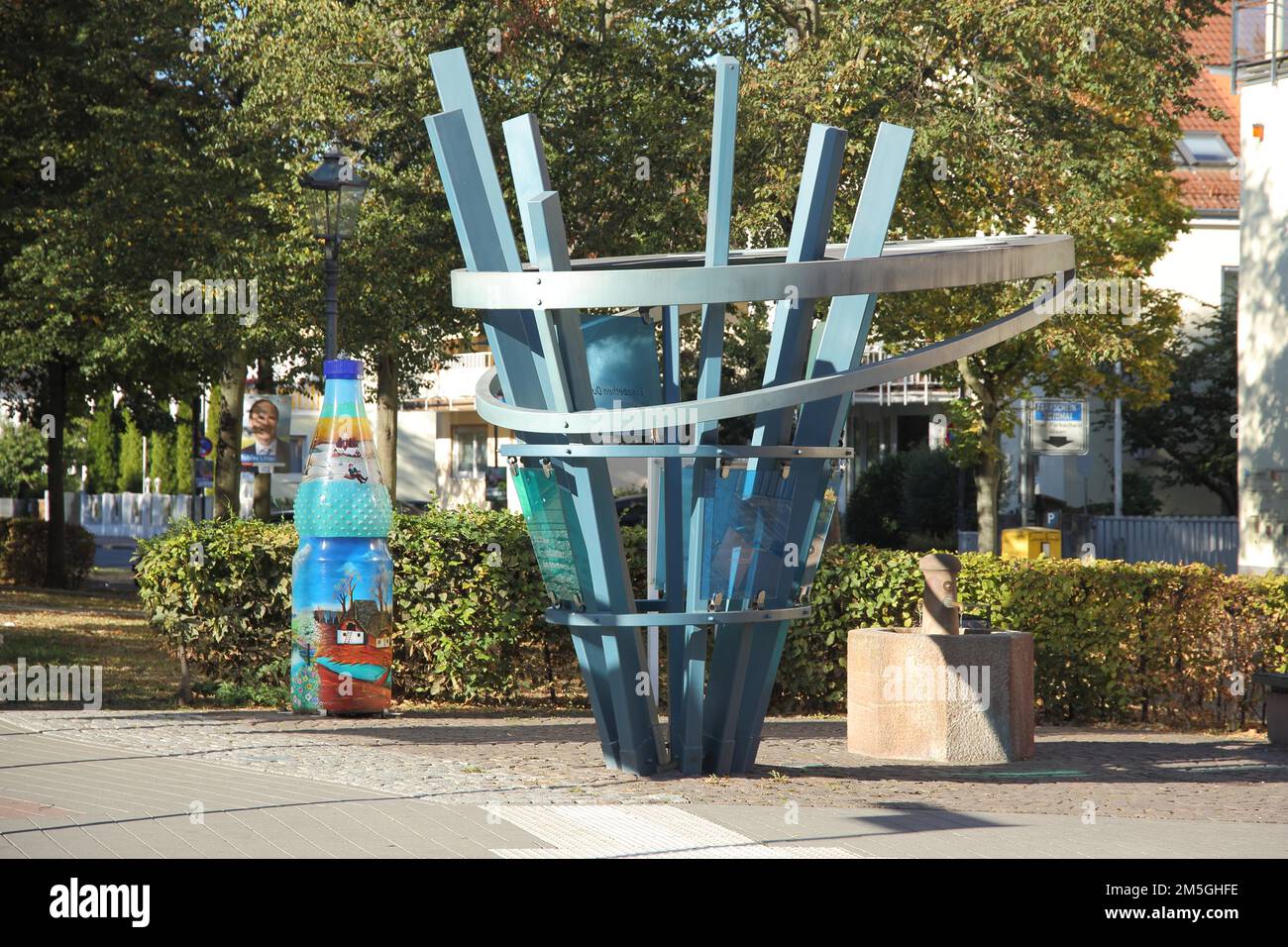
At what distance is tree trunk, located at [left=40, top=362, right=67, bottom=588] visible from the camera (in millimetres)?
24828

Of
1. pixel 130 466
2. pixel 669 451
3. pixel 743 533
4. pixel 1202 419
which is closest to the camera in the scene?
pixel 669 451

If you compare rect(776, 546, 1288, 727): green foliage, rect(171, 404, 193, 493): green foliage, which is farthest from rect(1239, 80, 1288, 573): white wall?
rect(171, 404, 193, 493): green foliage

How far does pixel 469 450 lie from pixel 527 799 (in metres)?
50.6

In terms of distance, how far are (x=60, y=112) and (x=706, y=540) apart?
642 inches

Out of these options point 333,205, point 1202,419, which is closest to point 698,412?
point 333,205

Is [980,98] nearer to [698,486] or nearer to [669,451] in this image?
[698,486]

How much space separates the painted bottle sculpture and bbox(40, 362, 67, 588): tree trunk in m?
13.8

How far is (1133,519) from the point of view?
103ft

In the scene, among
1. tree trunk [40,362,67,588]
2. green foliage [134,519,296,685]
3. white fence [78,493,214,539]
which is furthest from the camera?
white fence [78,493,214,539]

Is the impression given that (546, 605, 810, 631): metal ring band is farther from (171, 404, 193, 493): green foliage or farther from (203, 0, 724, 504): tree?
(171, 404, 193, 493): green foliage

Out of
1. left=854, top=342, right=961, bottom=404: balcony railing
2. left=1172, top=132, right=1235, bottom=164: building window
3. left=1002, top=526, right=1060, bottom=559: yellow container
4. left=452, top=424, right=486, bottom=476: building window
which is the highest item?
left=1172, top=132, right=1235, bottom=164: building window

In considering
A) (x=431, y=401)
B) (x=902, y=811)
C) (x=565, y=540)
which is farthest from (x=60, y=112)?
(x=431, y=401)

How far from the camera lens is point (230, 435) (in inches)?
996

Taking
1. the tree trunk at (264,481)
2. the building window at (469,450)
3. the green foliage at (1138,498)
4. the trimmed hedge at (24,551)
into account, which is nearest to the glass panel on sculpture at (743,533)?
the tree trunk at (264,481)
